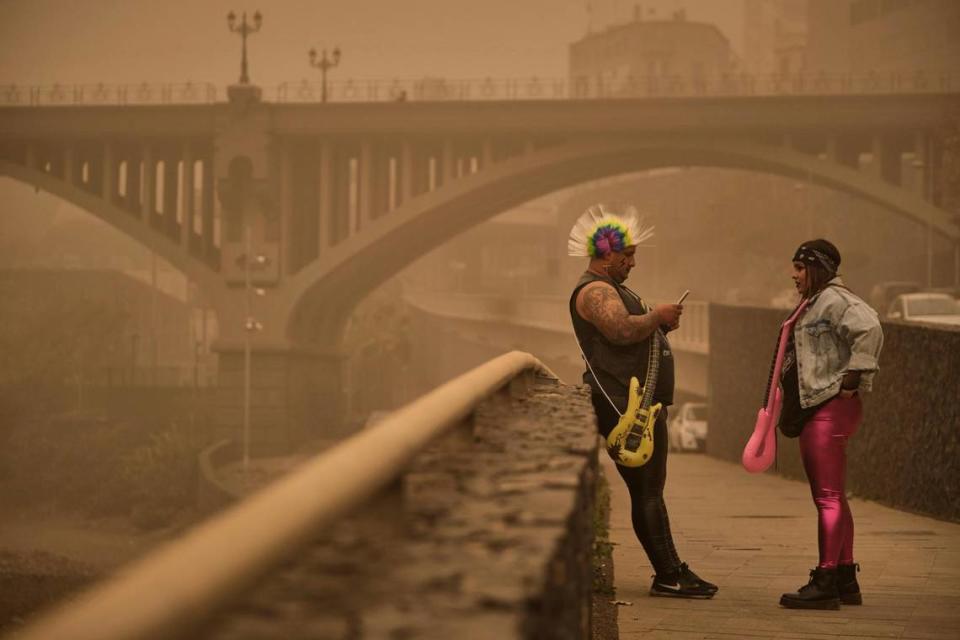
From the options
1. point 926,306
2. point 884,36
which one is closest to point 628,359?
point 926,306

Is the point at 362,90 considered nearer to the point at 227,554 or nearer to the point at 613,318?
the point at 613,318

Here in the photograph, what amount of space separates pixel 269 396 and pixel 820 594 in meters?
47.5

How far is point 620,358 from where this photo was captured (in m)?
7.32

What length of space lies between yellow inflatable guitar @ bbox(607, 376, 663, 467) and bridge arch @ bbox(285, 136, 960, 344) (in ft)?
125

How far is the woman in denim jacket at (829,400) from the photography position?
7.00 m

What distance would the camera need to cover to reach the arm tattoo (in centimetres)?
708

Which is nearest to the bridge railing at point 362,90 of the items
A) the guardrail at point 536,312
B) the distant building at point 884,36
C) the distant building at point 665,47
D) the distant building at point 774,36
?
the guardrail at point 536,312

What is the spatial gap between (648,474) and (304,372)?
48.7 meters

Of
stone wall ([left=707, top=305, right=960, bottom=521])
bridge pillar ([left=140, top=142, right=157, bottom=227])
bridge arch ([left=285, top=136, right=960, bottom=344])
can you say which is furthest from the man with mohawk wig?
bridge pillar ([left=140, top=142, right=157, bottom=227])

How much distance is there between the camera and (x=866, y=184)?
4375 cm

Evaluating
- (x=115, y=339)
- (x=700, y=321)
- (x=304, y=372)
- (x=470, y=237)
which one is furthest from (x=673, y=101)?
(x=470, y=237)

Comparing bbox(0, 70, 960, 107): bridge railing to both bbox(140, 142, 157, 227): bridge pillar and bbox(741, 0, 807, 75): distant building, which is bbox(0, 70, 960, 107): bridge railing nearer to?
bbox(140, 142, 157, 227): bridge pillar

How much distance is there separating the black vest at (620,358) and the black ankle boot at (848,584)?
108 centimetres

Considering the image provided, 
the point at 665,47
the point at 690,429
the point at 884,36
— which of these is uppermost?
the point at 665,47
